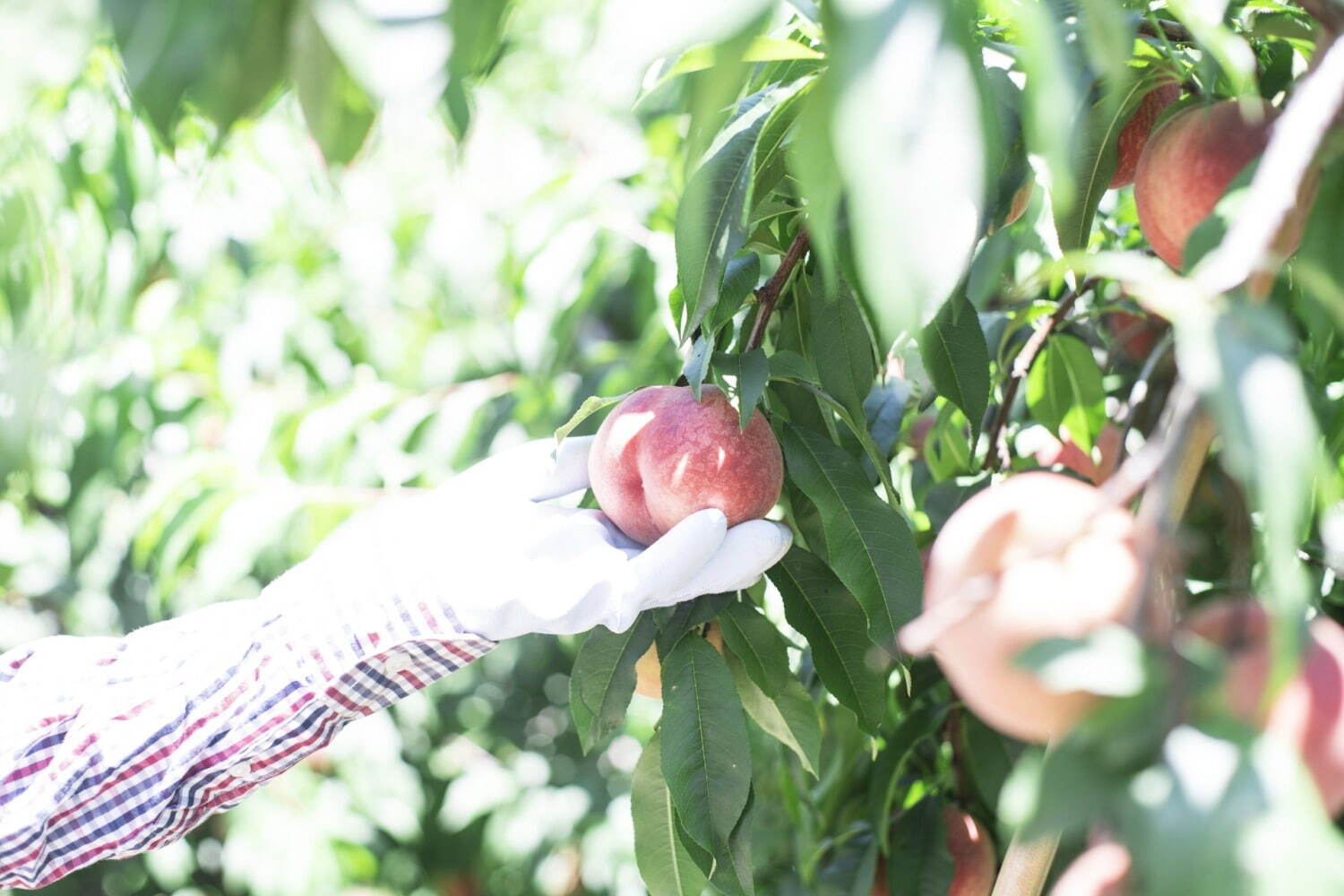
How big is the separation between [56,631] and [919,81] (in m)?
2.52

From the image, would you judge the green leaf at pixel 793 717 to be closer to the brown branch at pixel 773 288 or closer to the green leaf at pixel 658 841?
the green leaf at pixel 658 841

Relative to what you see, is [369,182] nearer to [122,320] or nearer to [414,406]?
[122,320]

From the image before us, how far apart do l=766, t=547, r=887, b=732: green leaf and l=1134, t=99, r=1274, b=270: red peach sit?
12.0 inches

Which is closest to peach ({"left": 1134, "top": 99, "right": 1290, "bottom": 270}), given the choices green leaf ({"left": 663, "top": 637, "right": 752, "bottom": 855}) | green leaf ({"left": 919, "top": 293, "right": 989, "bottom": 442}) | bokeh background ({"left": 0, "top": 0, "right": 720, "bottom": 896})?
green leaf ({"left": 919, "top": 293, "right": 989, "bottom": 442})

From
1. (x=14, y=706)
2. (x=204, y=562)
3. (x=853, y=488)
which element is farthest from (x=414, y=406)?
(x=853, y=488)

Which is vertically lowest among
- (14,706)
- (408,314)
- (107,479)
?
(408,314)

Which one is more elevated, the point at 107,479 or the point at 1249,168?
the point at 1249,168

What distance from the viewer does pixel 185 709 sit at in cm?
101

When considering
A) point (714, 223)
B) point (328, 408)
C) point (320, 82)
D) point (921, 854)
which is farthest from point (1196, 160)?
point (328, 408)

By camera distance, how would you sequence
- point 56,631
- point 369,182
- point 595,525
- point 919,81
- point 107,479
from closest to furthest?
point 919,81
point 595,525
point 107,479
point 56,631
point 369,182

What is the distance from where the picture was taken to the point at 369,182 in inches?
109

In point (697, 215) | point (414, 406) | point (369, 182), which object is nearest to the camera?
point (697, 215)

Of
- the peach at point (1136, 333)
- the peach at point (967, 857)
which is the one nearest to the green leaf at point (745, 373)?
the peach at point (967, 857)

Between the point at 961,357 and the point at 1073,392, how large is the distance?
305mm
